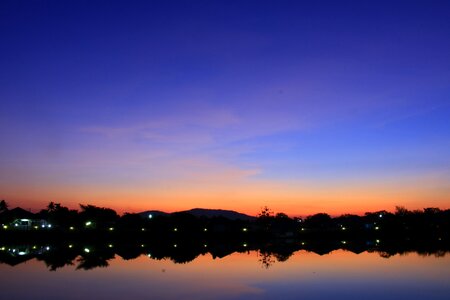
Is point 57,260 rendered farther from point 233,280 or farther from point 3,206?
point 3,206

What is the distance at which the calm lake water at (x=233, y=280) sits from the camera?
2211 centimetres

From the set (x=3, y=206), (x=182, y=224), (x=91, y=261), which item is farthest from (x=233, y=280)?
(x=3, y=206)

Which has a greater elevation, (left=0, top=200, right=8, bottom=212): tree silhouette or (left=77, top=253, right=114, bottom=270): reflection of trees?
(left=0, top=200, right=8, bottom=212): tree silhouette

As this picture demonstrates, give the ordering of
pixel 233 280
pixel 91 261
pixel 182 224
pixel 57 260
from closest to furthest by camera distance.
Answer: pixel 233 280 < pixel 91 261 < pixel 57 260 < pixel 182 224

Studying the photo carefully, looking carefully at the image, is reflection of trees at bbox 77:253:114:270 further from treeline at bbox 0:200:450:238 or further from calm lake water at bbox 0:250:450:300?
treeline at bbox 0:200:450:238

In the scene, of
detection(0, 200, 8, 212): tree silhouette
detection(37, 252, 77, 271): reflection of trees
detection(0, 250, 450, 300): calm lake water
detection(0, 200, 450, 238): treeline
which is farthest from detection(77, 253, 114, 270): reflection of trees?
detection(0, 200, 8, 212): tree silhouette

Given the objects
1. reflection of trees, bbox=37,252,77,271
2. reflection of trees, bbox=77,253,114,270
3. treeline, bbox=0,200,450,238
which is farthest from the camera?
treeline, bbox=0,200,450,238

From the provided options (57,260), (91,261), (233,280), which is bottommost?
(233,280)

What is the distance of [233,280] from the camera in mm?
27359

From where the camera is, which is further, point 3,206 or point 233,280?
point 3,206

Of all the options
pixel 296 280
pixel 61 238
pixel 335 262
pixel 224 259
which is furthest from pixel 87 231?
pixel 296 280

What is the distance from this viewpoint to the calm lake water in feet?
72.5

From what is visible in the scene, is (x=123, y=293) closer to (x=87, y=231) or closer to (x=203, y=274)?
(x=203, y=274)

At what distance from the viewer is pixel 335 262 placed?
37875 millimetres
